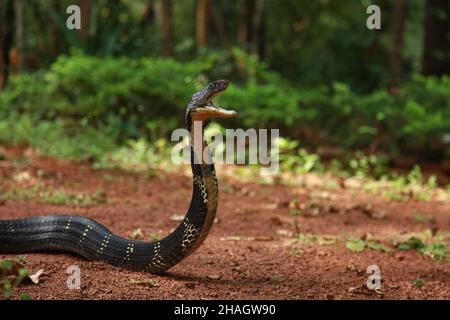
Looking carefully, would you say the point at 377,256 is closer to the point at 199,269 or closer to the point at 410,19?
the point at 199,269

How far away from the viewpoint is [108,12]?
52.9 feet

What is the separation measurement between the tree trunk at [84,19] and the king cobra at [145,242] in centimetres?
819

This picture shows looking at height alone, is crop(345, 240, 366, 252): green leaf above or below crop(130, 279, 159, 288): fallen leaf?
below

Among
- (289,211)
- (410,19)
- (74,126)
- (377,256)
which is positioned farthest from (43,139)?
(410,19)

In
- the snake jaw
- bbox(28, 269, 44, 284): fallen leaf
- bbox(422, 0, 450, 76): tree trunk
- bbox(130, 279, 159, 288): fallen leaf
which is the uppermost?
bbox(422, 0, 450, 76): tree trunk

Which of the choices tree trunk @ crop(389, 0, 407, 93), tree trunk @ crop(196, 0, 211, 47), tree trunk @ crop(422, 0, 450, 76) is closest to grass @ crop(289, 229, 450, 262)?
tree trunk @ crop(389, 0, 407, 93)

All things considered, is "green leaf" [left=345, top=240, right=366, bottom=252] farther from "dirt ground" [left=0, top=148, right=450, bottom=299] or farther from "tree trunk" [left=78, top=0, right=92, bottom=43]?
"tree trunk" [left=78, top=0, right=92, bottom=43]

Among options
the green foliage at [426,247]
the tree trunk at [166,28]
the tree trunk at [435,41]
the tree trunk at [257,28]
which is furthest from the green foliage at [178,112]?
the tree trunk at [257,28]

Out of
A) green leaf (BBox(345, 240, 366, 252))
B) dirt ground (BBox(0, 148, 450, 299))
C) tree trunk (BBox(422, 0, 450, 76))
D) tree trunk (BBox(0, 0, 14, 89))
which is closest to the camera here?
dirt ground (BBox(0, 148, 450, 299))

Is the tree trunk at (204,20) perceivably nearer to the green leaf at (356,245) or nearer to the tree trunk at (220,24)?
the tree trunk at (220,24)

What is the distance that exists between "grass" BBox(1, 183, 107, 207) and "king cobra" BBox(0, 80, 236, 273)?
167 cm

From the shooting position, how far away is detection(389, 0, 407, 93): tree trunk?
1122 cm

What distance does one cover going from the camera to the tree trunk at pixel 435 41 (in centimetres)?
1319
